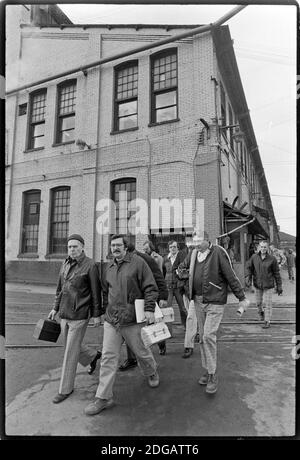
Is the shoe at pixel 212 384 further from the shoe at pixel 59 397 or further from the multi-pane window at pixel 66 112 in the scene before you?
the multi-pane window at pixel 66 112

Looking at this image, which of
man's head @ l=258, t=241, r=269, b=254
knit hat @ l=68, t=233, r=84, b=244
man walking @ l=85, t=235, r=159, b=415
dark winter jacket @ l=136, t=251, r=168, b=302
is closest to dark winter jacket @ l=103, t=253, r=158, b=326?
man walking @ l=85, t=235, r=159, b=415

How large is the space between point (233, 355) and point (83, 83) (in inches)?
157

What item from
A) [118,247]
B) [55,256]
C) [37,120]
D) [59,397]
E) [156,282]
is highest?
[37,120]

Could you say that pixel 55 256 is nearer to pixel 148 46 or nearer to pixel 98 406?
pixel 98 406

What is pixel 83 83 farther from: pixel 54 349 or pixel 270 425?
pixel 270 425

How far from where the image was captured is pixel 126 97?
3461 mm

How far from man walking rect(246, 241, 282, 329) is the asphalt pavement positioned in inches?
39.6

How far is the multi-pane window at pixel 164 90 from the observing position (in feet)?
10.9

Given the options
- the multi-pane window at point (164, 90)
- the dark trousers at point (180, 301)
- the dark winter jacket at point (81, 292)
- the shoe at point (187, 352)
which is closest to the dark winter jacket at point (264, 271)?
the dark trousers at point (180, 301)

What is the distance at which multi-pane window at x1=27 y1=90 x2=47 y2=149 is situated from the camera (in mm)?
3191

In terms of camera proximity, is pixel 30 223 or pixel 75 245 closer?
pixel 75 245

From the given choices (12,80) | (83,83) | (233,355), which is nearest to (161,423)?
(233,355)

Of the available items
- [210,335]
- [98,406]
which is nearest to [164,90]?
[210,335]

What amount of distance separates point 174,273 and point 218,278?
4.45ft
